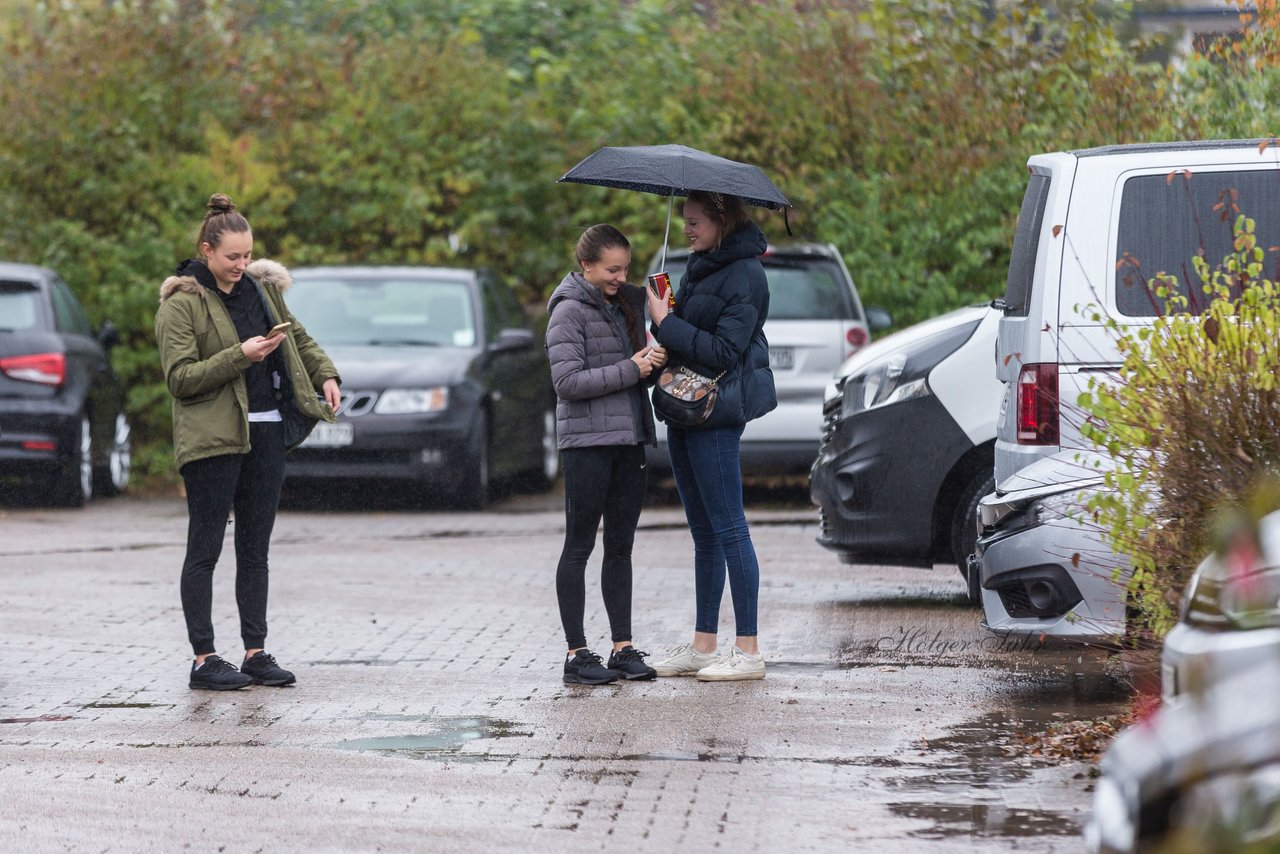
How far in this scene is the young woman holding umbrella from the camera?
287 inches

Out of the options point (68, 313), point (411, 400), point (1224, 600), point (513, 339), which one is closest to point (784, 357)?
point (513, 339)

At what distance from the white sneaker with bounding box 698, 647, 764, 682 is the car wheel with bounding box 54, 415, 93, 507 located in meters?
7.81

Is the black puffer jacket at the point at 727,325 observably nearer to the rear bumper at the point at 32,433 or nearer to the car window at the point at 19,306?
the rear bumper at the point at 32,433

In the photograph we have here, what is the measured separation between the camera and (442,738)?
6.45 metres

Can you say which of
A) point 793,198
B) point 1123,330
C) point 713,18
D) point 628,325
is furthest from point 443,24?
point 1123,330

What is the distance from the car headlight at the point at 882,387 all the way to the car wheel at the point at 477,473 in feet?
16.1

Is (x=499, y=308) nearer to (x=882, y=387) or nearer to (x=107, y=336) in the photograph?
(x=107, y=336)

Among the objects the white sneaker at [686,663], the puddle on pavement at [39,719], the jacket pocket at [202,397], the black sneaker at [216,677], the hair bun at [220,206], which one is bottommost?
the white sneaker at [686,663]

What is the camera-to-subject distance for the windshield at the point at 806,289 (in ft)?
45.1

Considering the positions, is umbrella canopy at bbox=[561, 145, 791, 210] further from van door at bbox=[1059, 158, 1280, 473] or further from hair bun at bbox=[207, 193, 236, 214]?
hair bun at bbox=[207, 193, 236, 214]

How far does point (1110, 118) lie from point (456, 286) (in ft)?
15.8

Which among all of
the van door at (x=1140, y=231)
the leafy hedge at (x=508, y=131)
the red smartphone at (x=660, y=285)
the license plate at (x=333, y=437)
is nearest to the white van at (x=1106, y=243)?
the van door at (x=1140, y=231)

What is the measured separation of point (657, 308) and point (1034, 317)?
134cm

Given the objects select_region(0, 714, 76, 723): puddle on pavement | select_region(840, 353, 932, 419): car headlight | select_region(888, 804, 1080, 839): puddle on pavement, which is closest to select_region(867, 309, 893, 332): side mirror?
select_region(840, 353, 932, 419): car headlight
